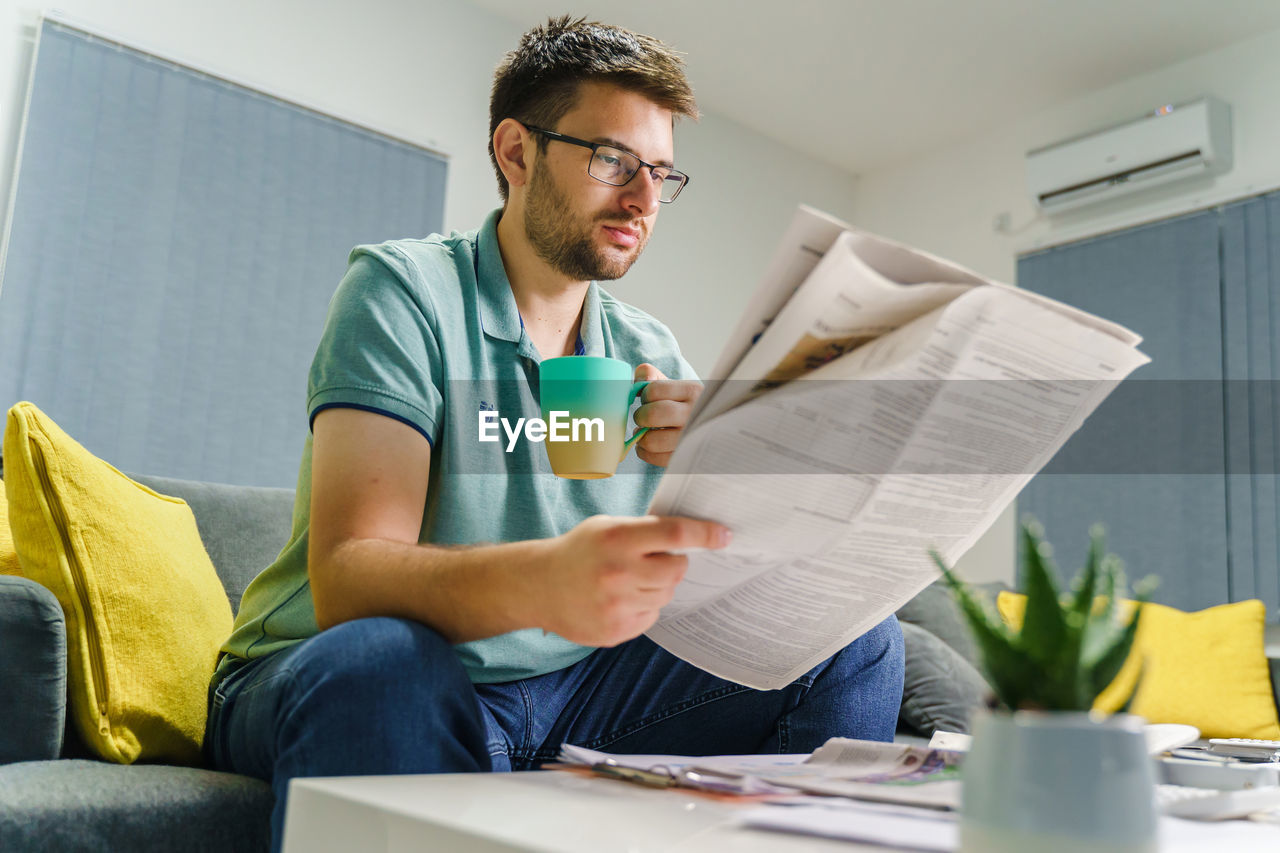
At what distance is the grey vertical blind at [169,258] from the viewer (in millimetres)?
2498

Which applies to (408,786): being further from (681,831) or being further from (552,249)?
(552,249)

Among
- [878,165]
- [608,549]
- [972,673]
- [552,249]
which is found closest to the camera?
[608,549]

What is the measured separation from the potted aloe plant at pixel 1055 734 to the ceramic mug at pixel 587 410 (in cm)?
56

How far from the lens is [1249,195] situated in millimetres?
3473

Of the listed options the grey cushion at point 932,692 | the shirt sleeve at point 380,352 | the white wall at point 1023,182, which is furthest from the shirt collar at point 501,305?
the white wall at point 1023,182

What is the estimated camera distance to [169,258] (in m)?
2.67

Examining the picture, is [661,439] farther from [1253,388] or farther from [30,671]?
[1253,388]

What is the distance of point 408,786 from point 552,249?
85 centimetres

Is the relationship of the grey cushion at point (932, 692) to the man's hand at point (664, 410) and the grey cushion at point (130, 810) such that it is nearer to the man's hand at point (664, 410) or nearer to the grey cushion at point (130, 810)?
the man's hand at point (664, 410)

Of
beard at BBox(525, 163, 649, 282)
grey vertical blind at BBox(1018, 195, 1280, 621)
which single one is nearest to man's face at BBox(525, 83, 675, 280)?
beard at BBox(525, 163, 649, 282)

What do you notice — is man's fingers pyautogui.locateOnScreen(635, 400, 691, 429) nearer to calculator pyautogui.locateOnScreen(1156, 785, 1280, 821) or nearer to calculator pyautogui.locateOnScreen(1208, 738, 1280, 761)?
calculator pyautogui.locateOnScreen(1156, 785, 1280, 821)

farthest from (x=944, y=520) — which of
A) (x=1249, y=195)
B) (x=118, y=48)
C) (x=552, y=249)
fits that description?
(x=1249, y=195)

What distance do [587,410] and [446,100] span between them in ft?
8.74

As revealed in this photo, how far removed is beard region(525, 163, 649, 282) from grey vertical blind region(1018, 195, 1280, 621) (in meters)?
2.80
